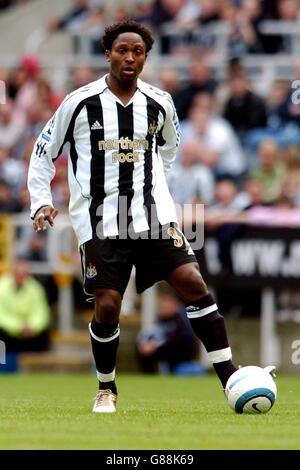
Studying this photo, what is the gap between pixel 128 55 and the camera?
6.81m

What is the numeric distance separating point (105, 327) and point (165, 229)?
0.70 metres

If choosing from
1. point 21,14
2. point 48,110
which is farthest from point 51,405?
point 21,14

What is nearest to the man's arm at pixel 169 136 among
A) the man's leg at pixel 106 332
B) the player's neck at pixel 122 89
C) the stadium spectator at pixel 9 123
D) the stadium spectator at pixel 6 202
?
the player's neck at pixel 122 89

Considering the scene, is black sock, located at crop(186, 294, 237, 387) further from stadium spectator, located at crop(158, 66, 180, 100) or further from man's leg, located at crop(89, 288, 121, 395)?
stadium spectator, located at crop(158, 66, 180, 100)

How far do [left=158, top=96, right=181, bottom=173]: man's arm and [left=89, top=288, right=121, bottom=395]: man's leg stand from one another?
3.58ft

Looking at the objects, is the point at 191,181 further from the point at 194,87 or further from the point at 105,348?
the point at 105,348

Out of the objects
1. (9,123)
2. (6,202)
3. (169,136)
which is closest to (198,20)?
(9,123)

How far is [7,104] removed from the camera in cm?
1739

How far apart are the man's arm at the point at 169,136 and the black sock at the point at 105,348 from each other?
3.87 ft

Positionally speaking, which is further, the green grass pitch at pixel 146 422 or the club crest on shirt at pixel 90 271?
the club crest on shirt at pixel 90 271

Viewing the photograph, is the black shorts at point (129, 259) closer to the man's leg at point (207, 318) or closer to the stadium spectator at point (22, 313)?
the man's leg at point (207, 318)

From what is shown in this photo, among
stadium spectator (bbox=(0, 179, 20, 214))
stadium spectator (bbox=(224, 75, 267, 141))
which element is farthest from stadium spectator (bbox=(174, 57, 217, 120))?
stadium spectator (bbox=(0, 179, 20, 214))

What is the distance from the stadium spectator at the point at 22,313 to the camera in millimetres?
14180
